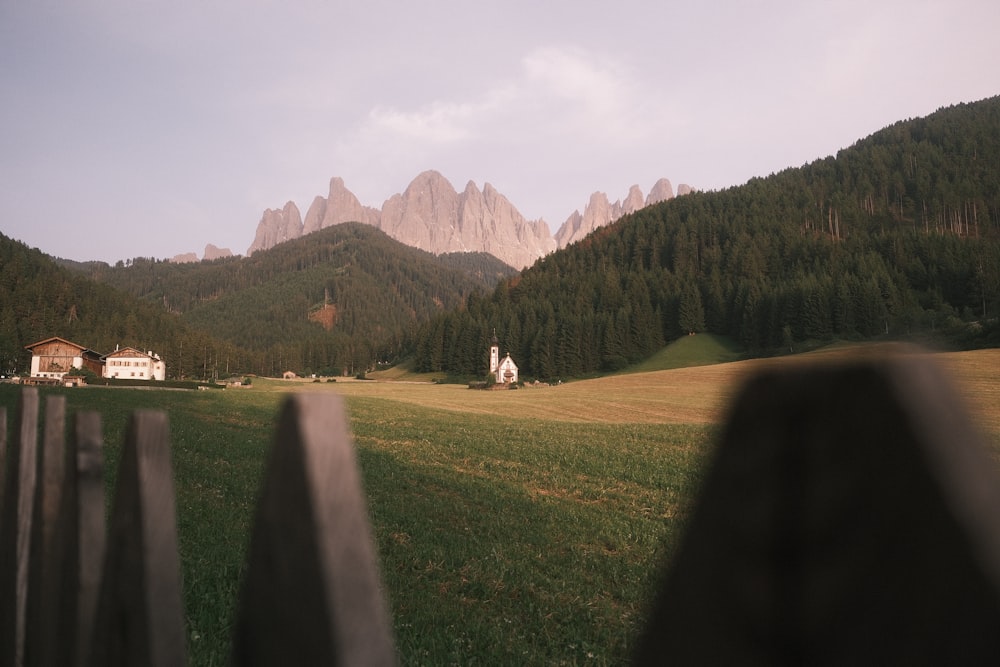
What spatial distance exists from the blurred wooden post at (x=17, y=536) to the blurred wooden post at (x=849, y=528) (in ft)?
8.36

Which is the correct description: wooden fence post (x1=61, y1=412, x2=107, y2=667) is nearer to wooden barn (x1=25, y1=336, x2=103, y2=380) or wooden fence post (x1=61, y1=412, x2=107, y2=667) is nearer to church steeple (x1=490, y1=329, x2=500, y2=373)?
church steeple (x1=490, y1=329, x2=500, y2=373)

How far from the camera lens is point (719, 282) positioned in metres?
122

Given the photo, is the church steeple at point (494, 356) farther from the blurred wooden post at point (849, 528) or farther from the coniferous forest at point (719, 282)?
the blurred wooden post at point (849, 528)

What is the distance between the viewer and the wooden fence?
51 centimetres

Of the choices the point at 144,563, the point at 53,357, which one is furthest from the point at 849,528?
the point at 53,357

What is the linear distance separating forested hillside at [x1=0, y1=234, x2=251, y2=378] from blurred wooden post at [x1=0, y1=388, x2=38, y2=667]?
132275 millimetres

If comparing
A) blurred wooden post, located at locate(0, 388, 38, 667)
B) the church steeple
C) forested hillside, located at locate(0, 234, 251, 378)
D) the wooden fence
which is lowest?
blurred wooden post, located at locate(0, 388, 38, 667)

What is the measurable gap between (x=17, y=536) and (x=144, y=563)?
1.37 m

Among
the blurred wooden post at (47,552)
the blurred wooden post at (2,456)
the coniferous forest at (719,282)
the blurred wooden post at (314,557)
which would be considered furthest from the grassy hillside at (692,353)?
the blurred wooden post at (314,557)

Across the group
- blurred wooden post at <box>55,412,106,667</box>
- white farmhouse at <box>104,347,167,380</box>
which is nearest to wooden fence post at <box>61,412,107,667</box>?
blurred wooden post at <box>55,412,106,667</box>

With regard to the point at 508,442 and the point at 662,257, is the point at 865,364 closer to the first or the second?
the point at 508,442

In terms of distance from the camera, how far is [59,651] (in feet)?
6.03

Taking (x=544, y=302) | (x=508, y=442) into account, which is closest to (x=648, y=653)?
(x=508, y=442)

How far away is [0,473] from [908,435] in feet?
10.5
